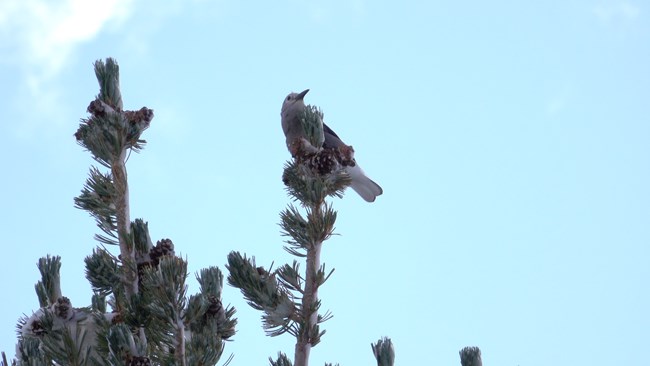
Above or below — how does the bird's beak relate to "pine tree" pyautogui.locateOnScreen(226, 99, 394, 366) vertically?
above

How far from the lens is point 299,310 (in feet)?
12.4

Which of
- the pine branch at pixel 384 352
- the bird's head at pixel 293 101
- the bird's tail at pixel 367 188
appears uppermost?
the bird's head at pixel 293 101

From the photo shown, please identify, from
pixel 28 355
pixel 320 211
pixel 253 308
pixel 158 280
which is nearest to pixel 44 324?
pixel 28 355

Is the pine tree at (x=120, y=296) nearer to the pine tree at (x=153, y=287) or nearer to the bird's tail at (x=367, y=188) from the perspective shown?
the pine tree at (x=153, y=287)

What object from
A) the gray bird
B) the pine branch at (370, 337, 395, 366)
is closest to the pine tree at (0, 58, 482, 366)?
the pine branch at (370, 337, 395, 366)

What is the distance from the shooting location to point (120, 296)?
13.4 ft

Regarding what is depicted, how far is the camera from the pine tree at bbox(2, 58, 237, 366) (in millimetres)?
3604

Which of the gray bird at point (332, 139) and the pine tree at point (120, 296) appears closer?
the pine tree at point (120, 296)

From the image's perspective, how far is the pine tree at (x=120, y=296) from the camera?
360 centimetres

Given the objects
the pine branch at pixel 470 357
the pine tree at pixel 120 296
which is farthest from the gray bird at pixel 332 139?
the pine branch at pixel 470 357

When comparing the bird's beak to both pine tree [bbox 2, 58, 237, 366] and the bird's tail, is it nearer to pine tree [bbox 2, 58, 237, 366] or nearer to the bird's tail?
the bird's tail

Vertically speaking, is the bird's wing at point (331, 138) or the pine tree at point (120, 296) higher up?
the bird's wing at point (331, 138)

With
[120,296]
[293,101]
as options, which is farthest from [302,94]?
[120,296]

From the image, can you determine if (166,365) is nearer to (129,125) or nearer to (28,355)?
(28,355)
